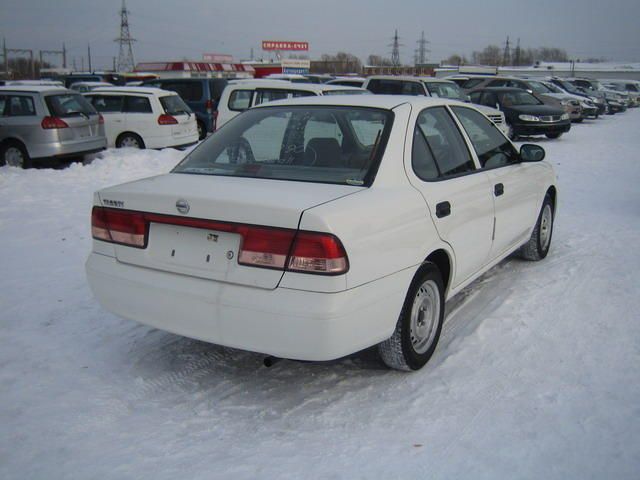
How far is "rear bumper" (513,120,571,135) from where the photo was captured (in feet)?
61.8

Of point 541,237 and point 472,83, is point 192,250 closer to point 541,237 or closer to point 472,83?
point 541,237

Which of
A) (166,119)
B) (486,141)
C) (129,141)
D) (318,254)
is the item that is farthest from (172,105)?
(318,254)

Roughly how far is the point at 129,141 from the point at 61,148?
2526mm

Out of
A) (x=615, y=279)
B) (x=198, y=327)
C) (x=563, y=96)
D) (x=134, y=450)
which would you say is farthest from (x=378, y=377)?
(x=563, y=96)

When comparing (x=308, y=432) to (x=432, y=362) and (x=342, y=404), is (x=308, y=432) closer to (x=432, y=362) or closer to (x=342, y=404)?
(x=342, y=404)

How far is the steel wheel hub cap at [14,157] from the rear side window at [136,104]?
9.98ft

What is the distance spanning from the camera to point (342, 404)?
3.58m

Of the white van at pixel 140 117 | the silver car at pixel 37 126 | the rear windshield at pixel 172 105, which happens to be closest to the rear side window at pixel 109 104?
the white van at pixel 140 117

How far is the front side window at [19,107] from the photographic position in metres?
12.2

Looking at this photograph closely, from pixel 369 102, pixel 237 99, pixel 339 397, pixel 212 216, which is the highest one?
pixel 237 99

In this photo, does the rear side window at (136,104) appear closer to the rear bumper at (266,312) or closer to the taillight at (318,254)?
the rear bumper at (266,312)

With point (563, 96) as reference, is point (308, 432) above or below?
below

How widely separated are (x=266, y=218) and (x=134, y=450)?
130 centimetres

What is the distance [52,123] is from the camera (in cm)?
1215
